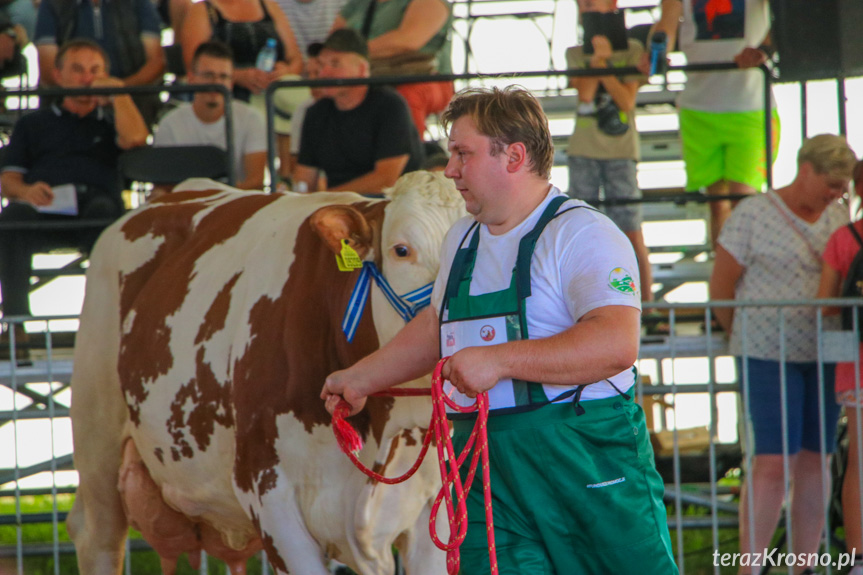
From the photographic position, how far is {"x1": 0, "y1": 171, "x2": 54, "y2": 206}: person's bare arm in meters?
5.61

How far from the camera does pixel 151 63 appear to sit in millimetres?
6480

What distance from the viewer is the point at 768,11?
6.07m

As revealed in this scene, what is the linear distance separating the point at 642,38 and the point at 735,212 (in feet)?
11.2

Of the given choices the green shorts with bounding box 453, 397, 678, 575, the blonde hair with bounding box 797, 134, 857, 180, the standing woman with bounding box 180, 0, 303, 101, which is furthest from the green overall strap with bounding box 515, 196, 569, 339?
the standing woman with bounding box 180, 0, 303, 101

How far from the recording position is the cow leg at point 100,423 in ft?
13.3

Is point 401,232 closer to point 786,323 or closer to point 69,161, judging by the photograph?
point 786,323

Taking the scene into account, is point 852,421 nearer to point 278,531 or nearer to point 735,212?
point 735,212

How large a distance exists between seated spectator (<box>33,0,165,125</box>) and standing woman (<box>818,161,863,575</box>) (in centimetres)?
416

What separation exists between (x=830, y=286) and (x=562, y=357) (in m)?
2.90

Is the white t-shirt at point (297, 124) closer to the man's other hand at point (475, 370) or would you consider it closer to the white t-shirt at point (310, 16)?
the white t-shirt at point (310, 16)

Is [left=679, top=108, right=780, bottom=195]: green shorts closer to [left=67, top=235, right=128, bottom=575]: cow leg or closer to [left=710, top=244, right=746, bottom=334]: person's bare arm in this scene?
[left=710, top=244, right=746, bottom=334]: person's bare arm

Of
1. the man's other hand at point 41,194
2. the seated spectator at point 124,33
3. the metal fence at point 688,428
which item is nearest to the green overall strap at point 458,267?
the metal fence at point 688,428

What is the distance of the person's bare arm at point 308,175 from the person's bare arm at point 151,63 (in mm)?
1585

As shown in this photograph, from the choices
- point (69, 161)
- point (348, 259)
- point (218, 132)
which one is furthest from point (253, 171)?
point (348, 259)
